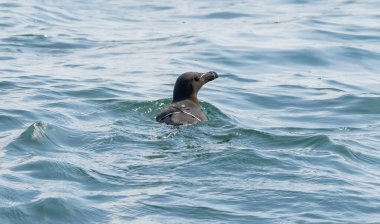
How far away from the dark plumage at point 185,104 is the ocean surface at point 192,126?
21 cm

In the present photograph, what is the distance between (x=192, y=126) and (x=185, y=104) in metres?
0.98

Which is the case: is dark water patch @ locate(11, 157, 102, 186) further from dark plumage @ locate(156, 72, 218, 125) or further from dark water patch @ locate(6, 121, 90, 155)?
dark plumage @ locate(156, 72, 218, 125)

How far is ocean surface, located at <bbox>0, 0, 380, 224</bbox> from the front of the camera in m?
9.39

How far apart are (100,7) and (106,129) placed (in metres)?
13.0

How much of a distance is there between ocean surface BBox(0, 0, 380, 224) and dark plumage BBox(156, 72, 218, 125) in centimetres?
21

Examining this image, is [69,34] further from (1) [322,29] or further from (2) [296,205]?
(2) [296,205]

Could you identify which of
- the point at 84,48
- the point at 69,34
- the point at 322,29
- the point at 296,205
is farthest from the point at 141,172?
the point at 322,29

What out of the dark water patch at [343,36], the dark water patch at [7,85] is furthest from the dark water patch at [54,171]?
the dark water patch at [343,36]

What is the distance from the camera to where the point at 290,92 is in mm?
15750

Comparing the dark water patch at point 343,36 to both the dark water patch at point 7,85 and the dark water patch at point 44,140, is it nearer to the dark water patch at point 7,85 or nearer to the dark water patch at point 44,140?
the dark water patch at point 7,85

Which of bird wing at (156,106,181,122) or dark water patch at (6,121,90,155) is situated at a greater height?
bird wing at (156,106,181,122)

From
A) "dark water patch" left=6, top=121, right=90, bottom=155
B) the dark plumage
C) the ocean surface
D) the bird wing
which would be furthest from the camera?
the bird wing

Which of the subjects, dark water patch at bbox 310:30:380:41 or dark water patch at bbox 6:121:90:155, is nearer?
dark water patch at bbox 6:121:90:155

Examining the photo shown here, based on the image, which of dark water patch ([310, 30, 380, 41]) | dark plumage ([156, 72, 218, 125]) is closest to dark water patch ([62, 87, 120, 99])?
dark plumage ([156, 72, 218, 125])
